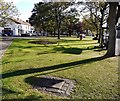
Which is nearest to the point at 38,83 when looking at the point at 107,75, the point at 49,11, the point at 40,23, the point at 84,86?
the point at 84,86

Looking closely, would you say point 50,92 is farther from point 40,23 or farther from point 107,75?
point 40,23

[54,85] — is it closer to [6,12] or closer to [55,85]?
[55,85]

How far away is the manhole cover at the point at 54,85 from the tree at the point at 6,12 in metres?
24.9

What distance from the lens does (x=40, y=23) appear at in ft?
197

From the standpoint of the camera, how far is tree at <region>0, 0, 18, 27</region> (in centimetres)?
3152

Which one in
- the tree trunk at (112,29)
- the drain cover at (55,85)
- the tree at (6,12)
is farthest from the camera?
the tree at (6,12)

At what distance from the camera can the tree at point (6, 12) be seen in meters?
31.5

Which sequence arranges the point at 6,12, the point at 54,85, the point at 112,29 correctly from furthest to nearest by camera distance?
1. the point at 6,12
2. the point at 112,29
3. the point at 54,85

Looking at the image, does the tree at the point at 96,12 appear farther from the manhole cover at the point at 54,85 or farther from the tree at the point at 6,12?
the manhole cover at the point at 54,85

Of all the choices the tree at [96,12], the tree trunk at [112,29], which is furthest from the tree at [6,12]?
the tree trunk at [112,29]

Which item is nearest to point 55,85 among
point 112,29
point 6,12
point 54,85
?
point 54,85

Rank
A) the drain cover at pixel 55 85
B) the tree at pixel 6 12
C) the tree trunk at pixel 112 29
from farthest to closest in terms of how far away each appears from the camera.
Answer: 1. the tree at pixel 6 12
2. the tree trunk at pixel 112 29
3. the drain cover at pixel 55 85

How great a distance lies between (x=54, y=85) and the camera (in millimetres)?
7566

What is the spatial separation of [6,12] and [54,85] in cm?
2730
